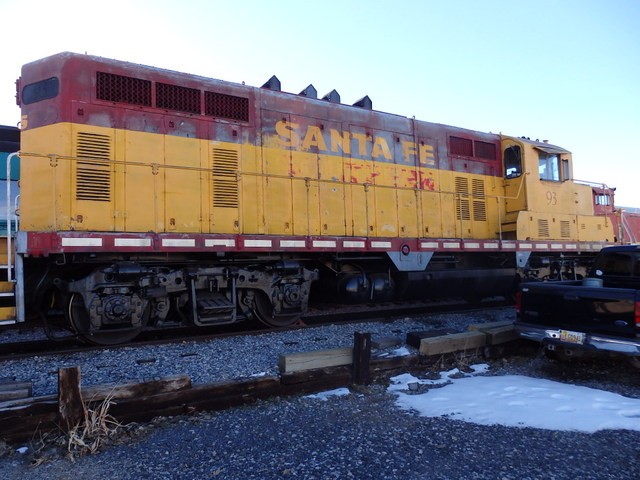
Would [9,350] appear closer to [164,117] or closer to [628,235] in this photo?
[164,117]

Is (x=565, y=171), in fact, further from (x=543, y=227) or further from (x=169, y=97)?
(x=169, y=97)

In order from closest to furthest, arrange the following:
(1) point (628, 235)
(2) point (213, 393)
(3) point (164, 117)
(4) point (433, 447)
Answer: (4) point (433, 447), (2) point (213, 393), (3) point (164, 117), (1) point (628, 235)

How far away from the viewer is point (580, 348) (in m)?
5.11

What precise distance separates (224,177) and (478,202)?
239 inches

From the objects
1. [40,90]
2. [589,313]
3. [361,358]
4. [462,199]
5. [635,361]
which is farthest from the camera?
[462,199]

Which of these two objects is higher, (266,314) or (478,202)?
(478,202)

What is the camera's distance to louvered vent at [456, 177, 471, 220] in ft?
33.0

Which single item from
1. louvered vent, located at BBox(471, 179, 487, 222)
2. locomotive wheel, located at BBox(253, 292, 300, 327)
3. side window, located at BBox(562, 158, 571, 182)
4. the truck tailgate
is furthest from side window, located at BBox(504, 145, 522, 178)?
locomotive wheel, located at BBox(253, 292, 300, 327)

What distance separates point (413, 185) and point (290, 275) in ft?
11.5

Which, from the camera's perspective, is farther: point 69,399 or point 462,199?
point 462,199

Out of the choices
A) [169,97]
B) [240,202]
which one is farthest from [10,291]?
[169,97]

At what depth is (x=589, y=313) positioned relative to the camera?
5211mm

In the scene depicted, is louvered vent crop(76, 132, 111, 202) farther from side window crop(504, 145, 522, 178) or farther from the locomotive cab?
side window crop(504, 145, 522, 178)

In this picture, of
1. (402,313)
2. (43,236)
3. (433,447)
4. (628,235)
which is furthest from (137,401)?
(628,235)
